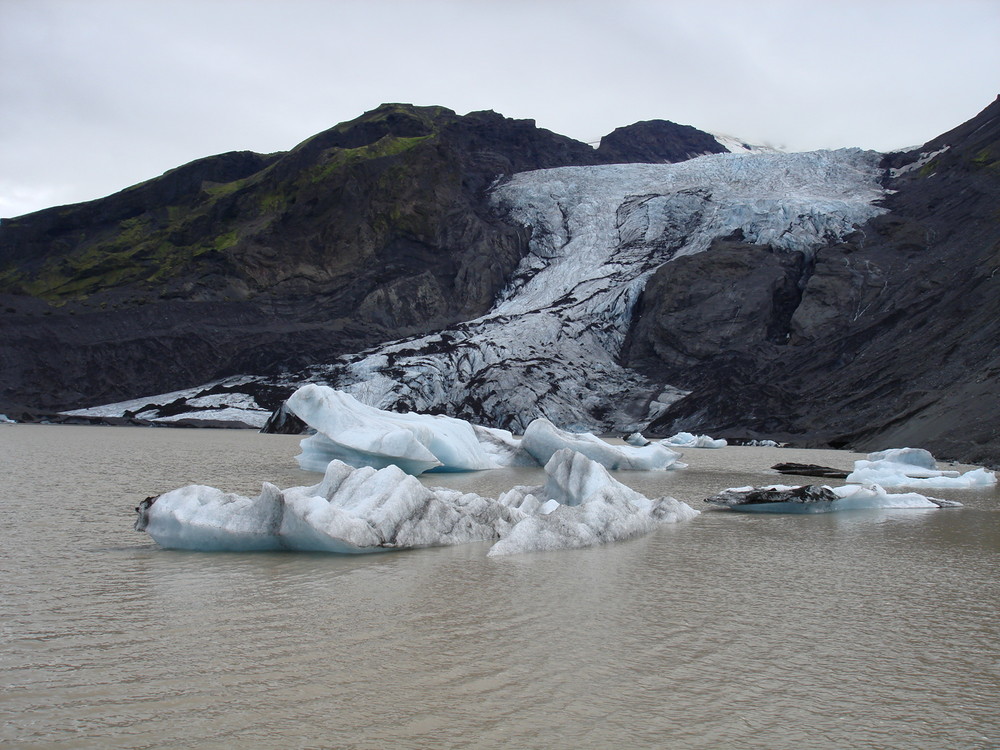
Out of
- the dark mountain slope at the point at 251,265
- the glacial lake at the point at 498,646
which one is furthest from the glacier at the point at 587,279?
the glacial lake at the point at 498,646

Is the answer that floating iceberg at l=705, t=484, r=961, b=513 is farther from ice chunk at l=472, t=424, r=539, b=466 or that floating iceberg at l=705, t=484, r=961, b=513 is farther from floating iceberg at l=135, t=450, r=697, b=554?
ice chunk at l=472, t=424, r=539, b=466

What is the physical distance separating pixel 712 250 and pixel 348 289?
27.9 metres

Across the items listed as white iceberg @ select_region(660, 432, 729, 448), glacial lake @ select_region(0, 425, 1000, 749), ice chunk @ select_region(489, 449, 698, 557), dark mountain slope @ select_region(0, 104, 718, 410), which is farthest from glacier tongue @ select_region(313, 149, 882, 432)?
glacial lake @ select_region(0, 425, 1000, 749)

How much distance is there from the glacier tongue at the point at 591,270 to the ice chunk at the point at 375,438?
3027 cm

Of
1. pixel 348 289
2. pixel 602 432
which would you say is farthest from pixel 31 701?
pixel 348 289

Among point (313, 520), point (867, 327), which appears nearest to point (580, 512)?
point (313, 520)

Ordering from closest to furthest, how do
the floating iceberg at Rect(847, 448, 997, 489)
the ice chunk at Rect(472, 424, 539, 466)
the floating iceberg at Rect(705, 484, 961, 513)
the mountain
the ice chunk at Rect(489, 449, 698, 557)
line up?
the ice chunk at Rect(489, 449, 698, 557)
the floating iceberg at Rect(705, 484, 961, 513)
the floating iceberg at Rect(847, 448, 997, 489)
the ice chunk at Rect(472, 424, 539, 466)
the mountain

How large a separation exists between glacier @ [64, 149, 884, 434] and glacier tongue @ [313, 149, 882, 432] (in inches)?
4.2

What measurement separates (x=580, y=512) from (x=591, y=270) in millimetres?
58306

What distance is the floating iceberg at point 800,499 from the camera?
1114cm

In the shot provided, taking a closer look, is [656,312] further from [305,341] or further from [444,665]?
[444,665]

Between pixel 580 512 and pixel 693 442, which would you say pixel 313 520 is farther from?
pixel 693 442

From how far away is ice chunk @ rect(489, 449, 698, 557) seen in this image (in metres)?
7.72

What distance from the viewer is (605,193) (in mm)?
72875
